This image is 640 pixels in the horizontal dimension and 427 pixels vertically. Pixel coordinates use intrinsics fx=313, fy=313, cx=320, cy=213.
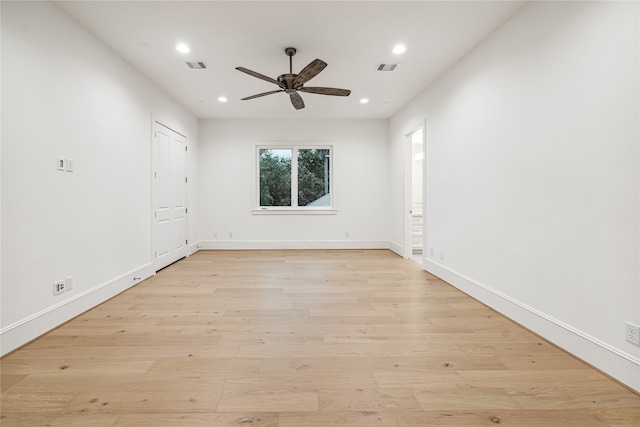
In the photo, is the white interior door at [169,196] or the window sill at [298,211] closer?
the white interior door at [169,196]

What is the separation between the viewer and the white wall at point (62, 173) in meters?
2.29

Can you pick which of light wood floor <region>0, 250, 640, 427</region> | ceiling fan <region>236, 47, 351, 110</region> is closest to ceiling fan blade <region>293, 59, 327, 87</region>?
ceiling fan <region>236, 47, 351, 110</region>

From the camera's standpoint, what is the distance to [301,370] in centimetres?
198

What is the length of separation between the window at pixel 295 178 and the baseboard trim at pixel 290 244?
0.77 metres

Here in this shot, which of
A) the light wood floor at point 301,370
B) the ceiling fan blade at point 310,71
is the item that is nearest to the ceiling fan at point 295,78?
the ceiling fan blade at point 310,71

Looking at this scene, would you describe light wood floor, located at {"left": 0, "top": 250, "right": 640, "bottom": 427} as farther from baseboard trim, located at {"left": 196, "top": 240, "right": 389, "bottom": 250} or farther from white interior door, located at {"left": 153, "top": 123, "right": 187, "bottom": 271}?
baseboard trim, located at {"left": 196, "top": 240, "right": 389, "bottom": 250}

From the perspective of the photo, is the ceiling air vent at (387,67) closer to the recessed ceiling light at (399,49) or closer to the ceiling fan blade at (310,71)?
the recessed ceiling light at (399,49)

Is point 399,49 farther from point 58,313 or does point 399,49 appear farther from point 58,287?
point 58,313

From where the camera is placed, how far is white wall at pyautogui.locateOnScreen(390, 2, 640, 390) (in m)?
1.87

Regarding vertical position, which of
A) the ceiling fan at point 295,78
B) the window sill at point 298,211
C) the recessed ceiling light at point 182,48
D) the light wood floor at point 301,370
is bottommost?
the light wood floor at point 301,370

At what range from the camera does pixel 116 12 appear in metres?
2.80

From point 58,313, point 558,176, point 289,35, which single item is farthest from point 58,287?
point 558,176

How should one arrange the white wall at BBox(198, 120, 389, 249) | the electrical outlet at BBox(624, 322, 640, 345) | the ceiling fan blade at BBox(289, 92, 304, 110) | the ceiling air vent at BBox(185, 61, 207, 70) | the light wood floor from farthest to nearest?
the white wall at BBox(198, 120, 389, 249)
the ceiling air vent at BBox(185, 61, 207, 70)
the ceiling fan blade at BBox(289, 92, 304, 110)
the electrical outlet at BBox(624, 322, 640, 345)
the light wood floor

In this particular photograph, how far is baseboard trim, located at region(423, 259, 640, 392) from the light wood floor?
0.07m
